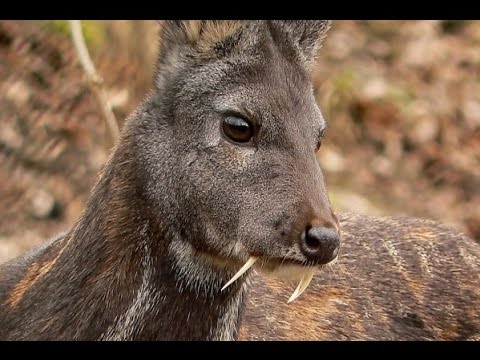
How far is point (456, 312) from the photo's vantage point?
20.8ft

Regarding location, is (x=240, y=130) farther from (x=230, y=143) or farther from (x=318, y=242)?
(x=318, y=242)

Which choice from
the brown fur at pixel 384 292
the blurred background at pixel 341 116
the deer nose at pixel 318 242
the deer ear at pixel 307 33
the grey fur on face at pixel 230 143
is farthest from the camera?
the blurred background at pixel 341 116

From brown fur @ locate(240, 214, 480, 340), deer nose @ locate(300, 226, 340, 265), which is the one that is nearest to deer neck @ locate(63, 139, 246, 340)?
deer nose @ locate(300, 226, 340, 265)

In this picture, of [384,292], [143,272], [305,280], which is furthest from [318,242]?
[384,292]

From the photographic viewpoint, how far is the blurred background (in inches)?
338

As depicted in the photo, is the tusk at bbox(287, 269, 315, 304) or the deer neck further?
the deer neck

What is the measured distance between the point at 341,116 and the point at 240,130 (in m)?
6.96

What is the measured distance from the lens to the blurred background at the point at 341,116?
8.59 meters

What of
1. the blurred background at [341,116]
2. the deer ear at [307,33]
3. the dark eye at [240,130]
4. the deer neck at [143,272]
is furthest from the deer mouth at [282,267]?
the blurred background at [341,116]

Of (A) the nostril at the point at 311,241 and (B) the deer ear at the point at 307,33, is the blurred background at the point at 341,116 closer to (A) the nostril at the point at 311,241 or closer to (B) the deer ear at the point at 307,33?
(B) the deer ear at the point at 307,33

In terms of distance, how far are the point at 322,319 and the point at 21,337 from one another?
2.02 metres

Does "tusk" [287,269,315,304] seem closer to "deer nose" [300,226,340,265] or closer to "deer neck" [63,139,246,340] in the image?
"deer nose" [300,226,340,265]

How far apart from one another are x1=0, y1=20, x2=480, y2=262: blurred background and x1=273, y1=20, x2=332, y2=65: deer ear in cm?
235

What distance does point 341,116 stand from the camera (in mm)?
11133
